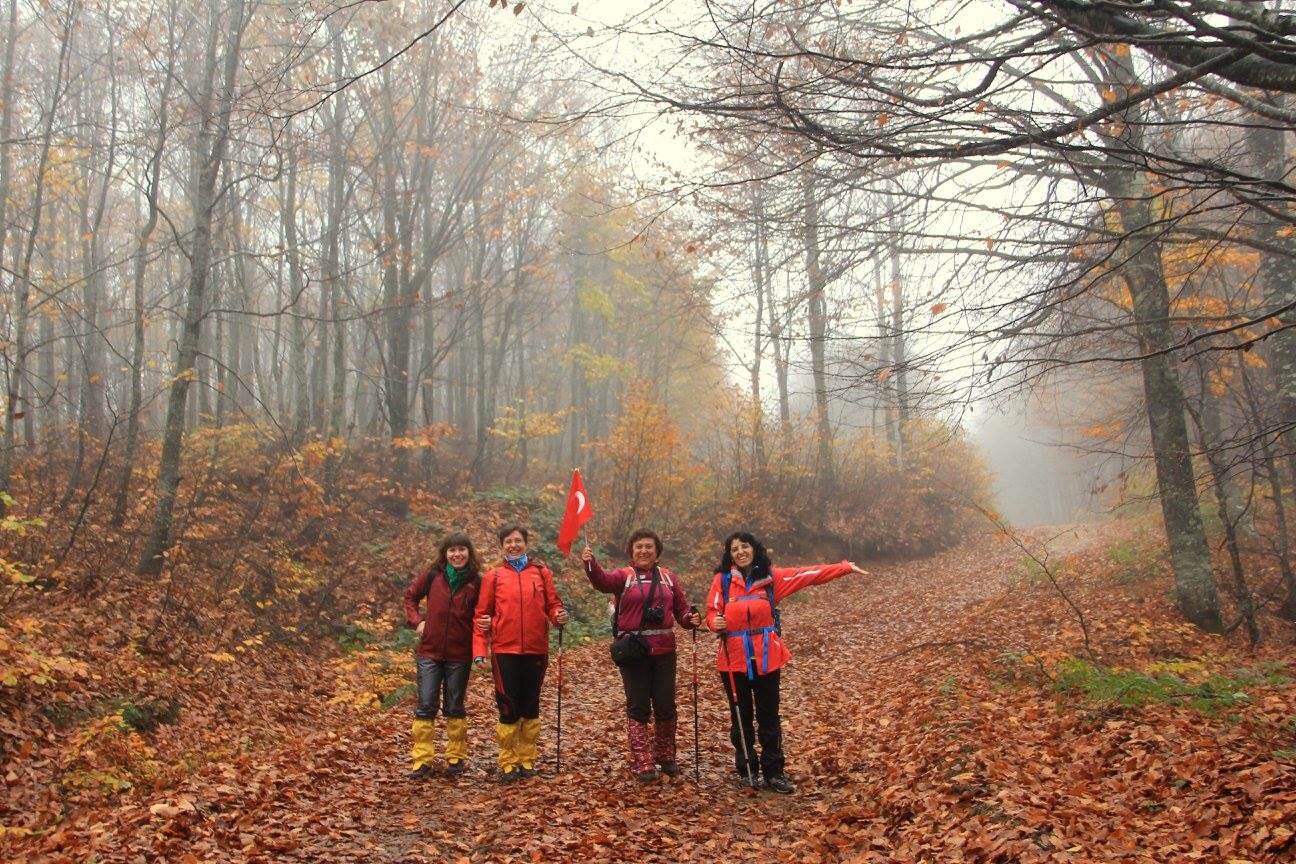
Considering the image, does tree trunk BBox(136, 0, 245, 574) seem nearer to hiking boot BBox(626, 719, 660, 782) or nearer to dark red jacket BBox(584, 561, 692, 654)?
dark red jacket BBox(584, 561, 692, 654)

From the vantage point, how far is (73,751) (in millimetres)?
6270

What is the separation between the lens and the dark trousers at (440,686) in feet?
21.5

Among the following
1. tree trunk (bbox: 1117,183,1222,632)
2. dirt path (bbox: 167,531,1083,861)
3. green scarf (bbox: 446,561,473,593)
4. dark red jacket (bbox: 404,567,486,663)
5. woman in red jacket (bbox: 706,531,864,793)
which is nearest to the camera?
dirt path (bbox: 167,531,1083,861)

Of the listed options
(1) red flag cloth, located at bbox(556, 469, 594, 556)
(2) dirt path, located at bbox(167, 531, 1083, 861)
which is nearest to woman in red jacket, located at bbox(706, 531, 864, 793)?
(2) dirt path, located at bbox(167, 531, 1083, 861)

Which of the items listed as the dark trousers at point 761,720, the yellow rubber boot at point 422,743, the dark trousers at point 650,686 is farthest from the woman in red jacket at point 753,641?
the yellow rubber boot at point 422,743

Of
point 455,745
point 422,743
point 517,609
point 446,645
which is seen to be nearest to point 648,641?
point 517,609

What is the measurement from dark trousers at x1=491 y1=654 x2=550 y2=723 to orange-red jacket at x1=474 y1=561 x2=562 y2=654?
3.0 inches

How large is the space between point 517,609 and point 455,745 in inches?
48.1

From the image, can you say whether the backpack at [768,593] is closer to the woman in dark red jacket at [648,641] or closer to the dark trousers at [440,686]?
the woman in dark red jacket at [648,641]

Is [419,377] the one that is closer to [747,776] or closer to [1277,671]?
[747,776]

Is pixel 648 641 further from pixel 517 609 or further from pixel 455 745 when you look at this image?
pixel 455 745

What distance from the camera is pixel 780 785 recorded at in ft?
20.2

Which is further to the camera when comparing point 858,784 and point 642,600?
point 642,600

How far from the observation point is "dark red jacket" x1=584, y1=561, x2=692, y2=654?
639 centimetres
